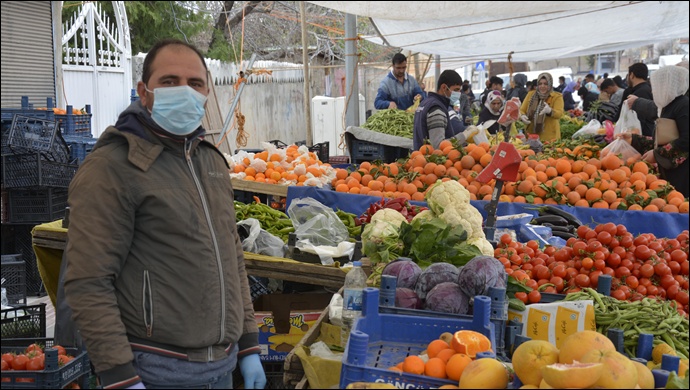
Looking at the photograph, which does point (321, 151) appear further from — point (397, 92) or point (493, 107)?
point (493, 107)

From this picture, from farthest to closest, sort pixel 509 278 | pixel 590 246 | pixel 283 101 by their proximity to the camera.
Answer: pixel 283 101 → pixel 590 246 → pixel 509 278

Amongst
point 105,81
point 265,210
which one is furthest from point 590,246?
point 105,81

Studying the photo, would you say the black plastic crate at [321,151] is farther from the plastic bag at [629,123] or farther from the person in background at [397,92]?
the plastic bag at [629,123]

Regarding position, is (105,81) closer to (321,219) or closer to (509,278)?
(321,219)

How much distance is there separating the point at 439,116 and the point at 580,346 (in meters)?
5.76

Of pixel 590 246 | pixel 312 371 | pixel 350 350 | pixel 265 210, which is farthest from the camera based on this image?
pixel 265 210

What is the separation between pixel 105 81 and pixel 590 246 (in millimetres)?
12432

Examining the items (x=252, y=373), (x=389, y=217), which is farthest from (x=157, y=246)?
(x=389, y=217)

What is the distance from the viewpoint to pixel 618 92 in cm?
1372

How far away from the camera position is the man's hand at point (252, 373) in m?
2.66

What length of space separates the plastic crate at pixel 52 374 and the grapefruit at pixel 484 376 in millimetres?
2190

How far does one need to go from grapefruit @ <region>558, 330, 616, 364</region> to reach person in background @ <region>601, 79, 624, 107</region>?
1199 centimetres

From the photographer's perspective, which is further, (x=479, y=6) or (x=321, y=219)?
(x=321, y=219)

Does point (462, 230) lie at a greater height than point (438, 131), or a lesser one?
lesser
